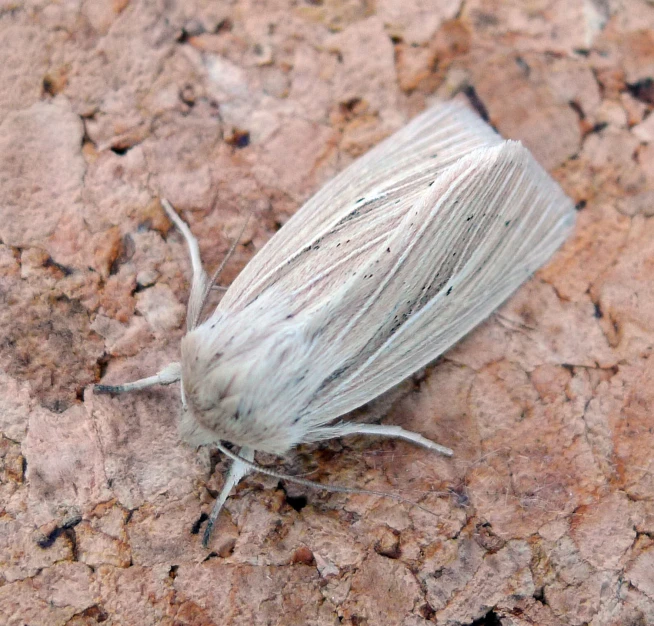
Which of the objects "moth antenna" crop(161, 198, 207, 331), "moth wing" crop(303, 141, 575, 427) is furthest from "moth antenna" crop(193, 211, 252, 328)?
"moth wing" crop(303, 141, 575, 427)

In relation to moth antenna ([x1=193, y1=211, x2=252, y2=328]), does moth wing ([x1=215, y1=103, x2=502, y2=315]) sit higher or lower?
higher

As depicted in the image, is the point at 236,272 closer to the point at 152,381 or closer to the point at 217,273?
the point at 217,273

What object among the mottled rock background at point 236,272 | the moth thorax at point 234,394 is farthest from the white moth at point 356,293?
the mottled rock background at point 236,272

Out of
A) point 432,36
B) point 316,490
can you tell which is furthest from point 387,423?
point 432,36

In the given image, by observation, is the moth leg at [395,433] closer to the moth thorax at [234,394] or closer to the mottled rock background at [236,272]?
the mottled rock background at [236,272]

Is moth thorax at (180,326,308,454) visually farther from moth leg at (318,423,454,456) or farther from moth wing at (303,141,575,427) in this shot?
moth leg at (318,423,454,456)

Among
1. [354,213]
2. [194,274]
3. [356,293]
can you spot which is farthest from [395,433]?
[194,274]

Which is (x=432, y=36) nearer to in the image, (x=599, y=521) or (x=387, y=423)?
(x=387, y=423)
